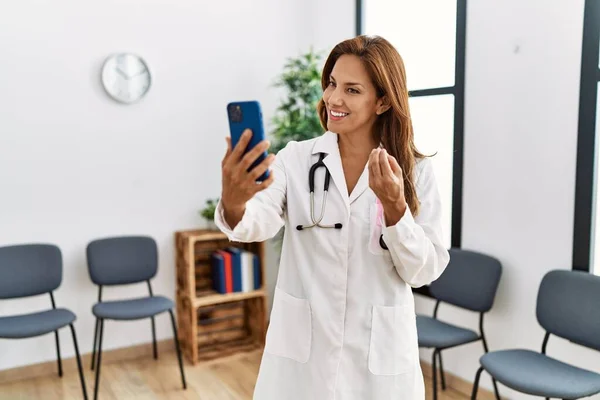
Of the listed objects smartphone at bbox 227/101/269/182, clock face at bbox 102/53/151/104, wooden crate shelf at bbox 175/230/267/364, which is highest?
clock face at bbox 102/53/151/104

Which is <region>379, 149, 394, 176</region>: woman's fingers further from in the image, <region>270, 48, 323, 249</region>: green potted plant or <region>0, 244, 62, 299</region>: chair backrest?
<region>0, 244, 62, 299</region>: chair backrest

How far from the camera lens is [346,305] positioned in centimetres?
138

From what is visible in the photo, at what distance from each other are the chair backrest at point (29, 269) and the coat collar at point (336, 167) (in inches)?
90.6

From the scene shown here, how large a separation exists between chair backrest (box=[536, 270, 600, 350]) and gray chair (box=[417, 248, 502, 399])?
0.29 meters

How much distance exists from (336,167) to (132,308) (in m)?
2.11

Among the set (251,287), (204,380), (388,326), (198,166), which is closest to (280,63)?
(198,166)

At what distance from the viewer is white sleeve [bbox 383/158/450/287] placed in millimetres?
1240

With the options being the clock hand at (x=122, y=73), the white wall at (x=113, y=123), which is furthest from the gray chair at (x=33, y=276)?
the clock hand at (x=122, y=73)

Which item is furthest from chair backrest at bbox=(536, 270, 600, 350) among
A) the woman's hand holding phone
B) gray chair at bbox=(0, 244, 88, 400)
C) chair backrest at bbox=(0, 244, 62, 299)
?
chair backrest at bbox=(0, 244, 62, 299)

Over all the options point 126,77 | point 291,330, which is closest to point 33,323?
point 126,77

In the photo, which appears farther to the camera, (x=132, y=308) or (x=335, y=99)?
(x=132, y=308)

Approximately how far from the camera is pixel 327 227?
139cm

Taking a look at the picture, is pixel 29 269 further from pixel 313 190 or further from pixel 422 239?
pixel 422 239

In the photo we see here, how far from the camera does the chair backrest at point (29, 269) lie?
10.0ft
